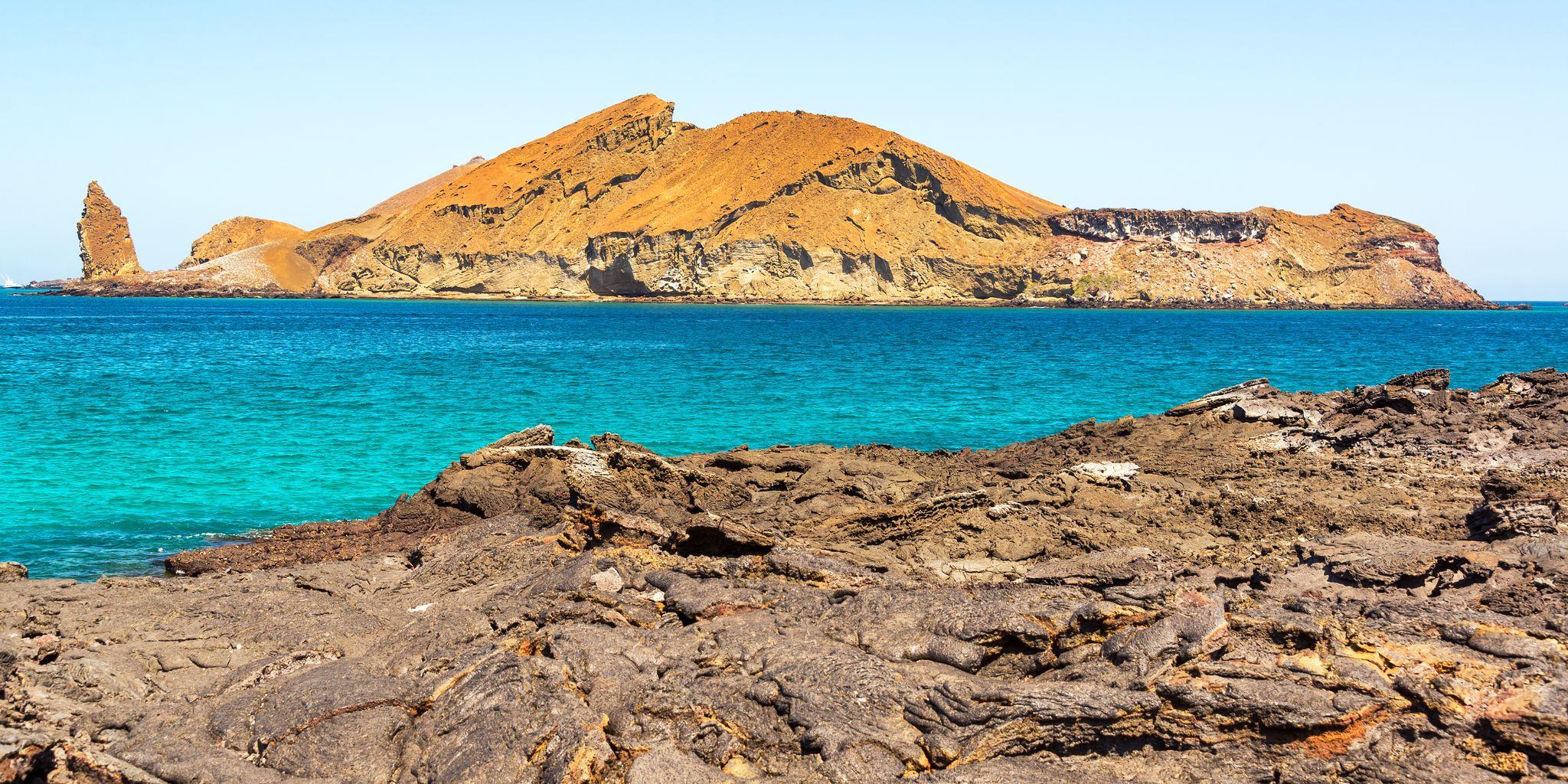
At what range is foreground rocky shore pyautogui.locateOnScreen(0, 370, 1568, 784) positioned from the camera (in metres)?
4.93

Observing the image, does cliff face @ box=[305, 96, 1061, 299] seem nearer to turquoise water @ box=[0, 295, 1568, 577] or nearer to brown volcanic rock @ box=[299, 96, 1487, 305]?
brown volcanic rock @ box=[299, 96, 1487, 305]

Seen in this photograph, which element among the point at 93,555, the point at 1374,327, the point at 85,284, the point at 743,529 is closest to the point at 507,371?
the point at 93,555

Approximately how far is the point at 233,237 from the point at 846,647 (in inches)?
6836

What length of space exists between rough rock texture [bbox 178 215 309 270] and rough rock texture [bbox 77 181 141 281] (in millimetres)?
8920

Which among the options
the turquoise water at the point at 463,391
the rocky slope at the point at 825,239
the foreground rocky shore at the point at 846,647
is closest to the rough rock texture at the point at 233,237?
the rocky slope at the point at 825,239

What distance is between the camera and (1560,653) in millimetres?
5129

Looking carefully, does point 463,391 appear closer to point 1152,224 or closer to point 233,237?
point 1152,224

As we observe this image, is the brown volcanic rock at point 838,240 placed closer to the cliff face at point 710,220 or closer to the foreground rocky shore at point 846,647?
the cliff face at point 710,220

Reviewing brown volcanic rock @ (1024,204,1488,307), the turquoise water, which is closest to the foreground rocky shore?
the turquoise water

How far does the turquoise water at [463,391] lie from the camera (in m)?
14.9

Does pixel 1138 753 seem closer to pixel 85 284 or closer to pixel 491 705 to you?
pixel 491 705

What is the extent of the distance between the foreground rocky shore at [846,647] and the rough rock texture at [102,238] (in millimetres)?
160711

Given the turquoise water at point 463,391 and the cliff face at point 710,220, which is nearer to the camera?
the turquoise water at point 463,391

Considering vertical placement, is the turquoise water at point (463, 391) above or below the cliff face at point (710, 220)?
below
